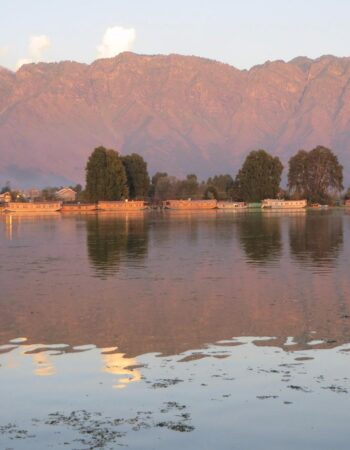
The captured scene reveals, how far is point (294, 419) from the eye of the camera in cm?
1395

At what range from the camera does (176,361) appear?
1856 centimetres

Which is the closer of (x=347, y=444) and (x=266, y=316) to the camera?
(x=347, y=444)

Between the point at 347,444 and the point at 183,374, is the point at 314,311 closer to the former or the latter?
the point at 183,374

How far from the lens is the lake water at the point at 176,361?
13391 millimetres

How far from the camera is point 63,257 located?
52219mm

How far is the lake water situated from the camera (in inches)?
527

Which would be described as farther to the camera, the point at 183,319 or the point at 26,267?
the point at 26,267

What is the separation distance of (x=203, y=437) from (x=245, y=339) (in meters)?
8.49

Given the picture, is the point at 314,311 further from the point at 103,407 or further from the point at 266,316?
the point at 103,407

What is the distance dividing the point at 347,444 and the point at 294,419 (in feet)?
4.76

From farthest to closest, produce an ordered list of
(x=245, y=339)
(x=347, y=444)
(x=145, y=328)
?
(x=145, y=328)
(x=245, y=339)
(x=347, y=444)

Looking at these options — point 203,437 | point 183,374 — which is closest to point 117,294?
point 183,374

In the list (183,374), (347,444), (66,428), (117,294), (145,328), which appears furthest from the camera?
(117,294)

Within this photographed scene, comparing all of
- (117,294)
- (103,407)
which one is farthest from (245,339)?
(117,294)
